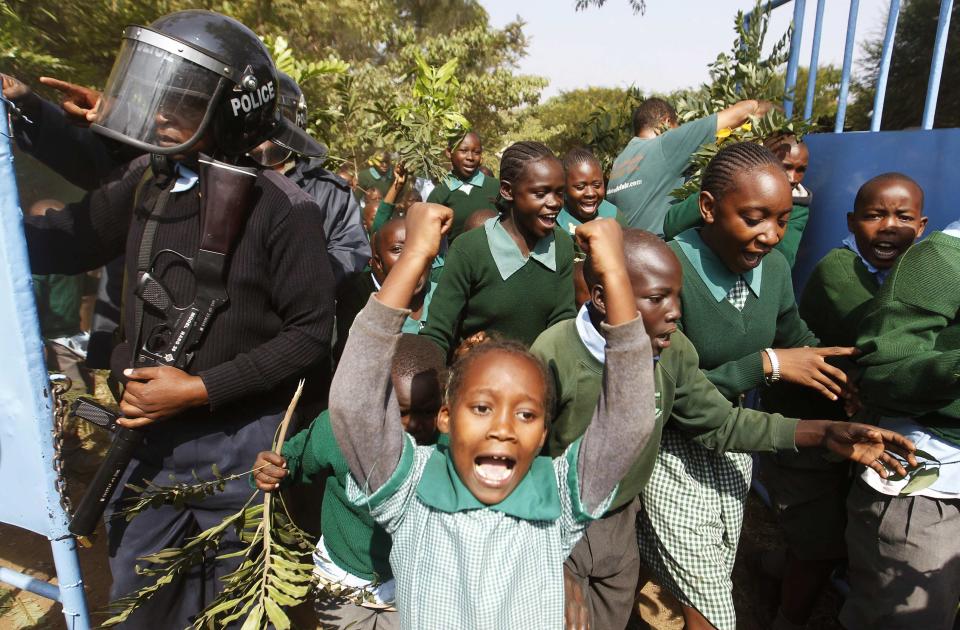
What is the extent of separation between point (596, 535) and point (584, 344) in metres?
0.68

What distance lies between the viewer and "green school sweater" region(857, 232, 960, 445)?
2086 mm

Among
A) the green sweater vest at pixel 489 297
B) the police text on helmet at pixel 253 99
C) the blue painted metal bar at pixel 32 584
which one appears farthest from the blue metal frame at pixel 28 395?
the green sweater vest at pixel 489 297

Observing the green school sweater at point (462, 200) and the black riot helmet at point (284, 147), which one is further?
the green school sweater at point (462, 200)

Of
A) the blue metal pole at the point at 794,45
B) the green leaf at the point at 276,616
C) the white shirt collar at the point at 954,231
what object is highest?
the blue metal pole at the point at 794,45

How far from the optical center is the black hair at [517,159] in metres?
3.37

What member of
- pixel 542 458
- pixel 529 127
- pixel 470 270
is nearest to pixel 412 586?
pixel 542 458

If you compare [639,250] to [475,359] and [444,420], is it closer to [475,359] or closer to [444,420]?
[475,359]

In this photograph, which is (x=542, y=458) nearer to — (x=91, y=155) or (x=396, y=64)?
(x=91, y=155)

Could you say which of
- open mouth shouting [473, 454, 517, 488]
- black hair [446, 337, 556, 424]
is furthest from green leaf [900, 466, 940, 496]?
open mouth shouting [473, 454, 517, 488]

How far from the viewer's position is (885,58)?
3.32 metres

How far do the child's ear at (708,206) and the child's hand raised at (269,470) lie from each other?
1718mm

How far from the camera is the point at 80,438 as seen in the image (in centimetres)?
451

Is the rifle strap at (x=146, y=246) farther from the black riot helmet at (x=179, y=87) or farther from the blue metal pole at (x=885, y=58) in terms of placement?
the blue metal pole at (x=885, y=58)

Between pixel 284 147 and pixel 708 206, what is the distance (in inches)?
80.8
